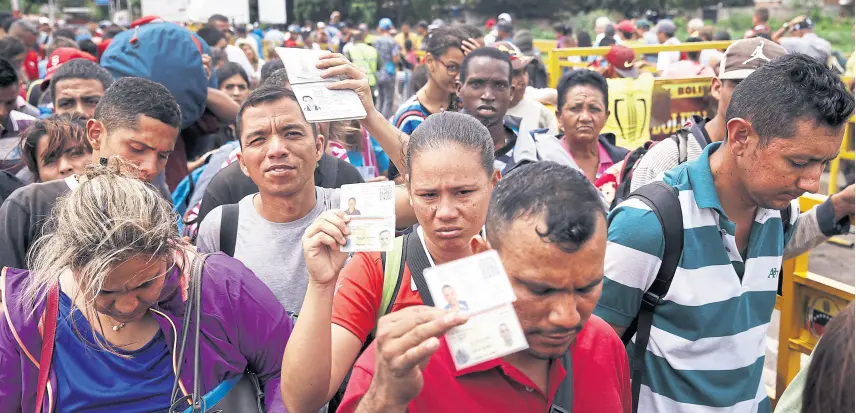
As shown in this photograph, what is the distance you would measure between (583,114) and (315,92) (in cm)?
282

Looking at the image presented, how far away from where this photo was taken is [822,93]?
100 inches

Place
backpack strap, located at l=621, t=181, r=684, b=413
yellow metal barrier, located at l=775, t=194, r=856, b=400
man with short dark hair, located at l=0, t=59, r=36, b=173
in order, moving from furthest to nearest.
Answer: man with short dark hair, located at l=0, t=59, r=36, b=173 < yellow metal barrier, located at l=775, t=194, r=856, b=400 < backpack strap, located at l=621, t=181, r=684, b=413

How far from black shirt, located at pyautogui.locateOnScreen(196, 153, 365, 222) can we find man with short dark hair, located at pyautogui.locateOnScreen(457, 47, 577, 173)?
3.19 ft

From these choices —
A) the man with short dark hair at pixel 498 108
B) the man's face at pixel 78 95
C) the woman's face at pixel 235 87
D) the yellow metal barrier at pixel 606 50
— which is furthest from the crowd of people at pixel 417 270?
the yellow metal barrier at pixel 606 50

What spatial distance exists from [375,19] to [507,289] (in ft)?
150

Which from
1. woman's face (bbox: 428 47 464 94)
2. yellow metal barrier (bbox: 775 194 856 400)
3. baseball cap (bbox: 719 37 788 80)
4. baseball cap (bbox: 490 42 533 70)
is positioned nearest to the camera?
baseball cap (bbox: 719 37 788 80)

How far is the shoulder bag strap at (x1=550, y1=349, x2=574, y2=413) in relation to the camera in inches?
79.4

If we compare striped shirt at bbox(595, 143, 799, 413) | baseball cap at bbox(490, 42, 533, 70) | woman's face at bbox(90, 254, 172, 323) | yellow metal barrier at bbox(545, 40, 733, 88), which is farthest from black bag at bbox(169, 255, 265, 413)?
yellow metal barrier at bbox(545, 40, 733, 88)

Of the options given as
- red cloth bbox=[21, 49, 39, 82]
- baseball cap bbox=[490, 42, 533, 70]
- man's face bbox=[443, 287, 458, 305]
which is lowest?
red cloth bbox=[21, 49, 39, 82]

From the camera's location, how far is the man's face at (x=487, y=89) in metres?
4.66

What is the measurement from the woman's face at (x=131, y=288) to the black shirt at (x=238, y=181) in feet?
4.06

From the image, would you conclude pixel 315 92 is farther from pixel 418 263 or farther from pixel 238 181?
pixel 238 181

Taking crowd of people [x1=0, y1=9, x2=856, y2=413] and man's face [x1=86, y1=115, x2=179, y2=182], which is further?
man's face [x1=86, y1=115, x2=179, y2=182]

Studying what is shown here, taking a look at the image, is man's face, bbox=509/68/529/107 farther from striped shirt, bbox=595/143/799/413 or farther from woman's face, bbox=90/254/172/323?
woman's face, bbox=90/254/172/323
